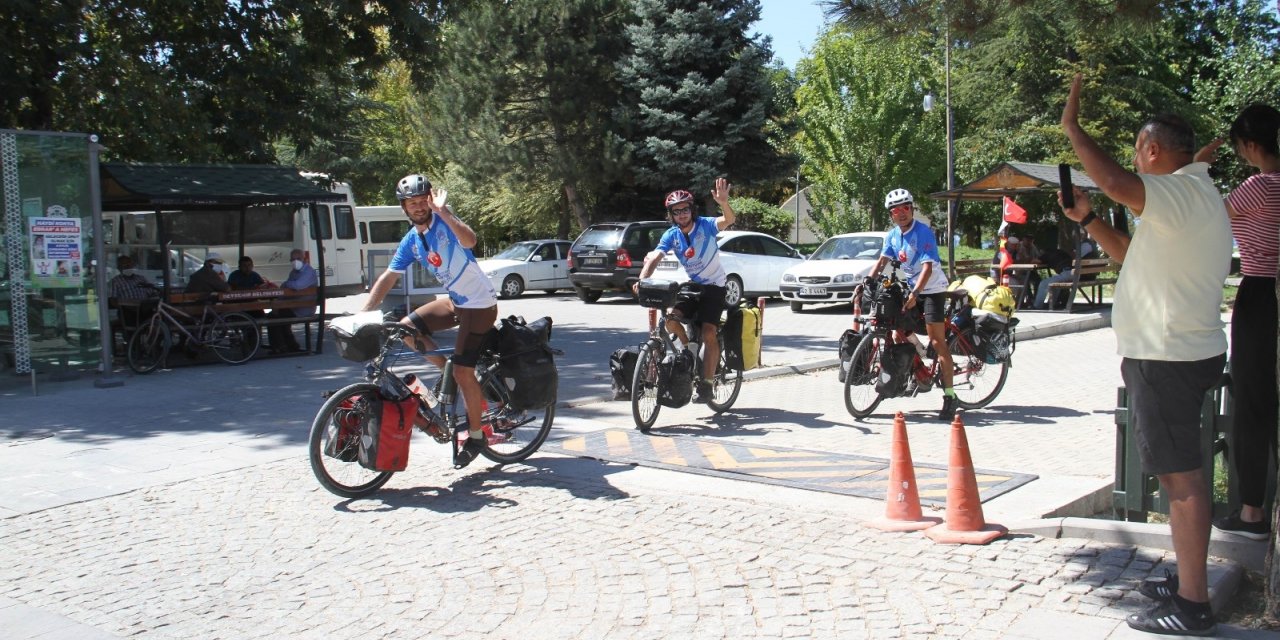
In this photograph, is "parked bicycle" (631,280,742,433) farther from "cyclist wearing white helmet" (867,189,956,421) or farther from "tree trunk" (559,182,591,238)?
"tree trunk" (559,182,591,238)

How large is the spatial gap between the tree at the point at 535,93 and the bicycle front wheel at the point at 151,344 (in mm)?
19159

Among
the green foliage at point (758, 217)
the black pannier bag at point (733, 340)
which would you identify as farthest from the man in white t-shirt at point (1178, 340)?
the green foliage at point (758, 217)

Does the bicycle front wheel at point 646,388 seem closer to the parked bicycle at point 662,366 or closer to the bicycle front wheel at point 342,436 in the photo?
the parked bicycle at point 662,366

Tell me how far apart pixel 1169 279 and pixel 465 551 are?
11.4 feet

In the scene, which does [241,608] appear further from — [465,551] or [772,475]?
[772,475]

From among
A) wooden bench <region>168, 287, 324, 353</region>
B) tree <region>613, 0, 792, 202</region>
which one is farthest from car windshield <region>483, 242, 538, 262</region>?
wooden bench <region>168, 287, 324, 353</region>

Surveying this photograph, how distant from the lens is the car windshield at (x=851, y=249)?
21.7m

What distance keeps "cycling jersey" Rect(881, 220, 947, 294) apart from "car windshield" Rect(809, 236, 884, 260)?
12449 millimetres

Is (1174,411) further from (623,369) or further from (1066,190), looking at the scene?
(623,369)

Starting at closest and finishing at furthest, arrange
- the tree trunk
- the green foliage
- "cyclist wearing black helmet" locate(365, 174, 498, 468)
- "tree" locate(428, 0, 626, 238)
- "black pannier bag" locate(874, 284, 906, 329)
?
1. "cyclist wearing black helmet" locate(365, 174, 498, 468)
2. "black pannier bag" locate(874, 284, 906, 329)
3. "tree" locate(428, 0, 626, 238)
4. the tree trunk
5. the green foliage

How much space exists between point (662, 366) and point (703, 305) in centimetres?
72

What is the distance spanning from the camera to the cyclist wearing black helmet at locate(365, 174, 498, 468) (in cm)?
691

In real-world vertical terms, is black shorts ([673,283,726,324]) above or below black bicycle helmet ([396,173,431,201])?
below

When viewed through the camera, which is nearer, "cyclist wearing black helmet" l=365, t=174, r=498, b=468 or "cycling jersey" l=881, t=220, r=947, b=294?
"cyclist wearing black helmet" l=365, t=174, r=498, b=468
